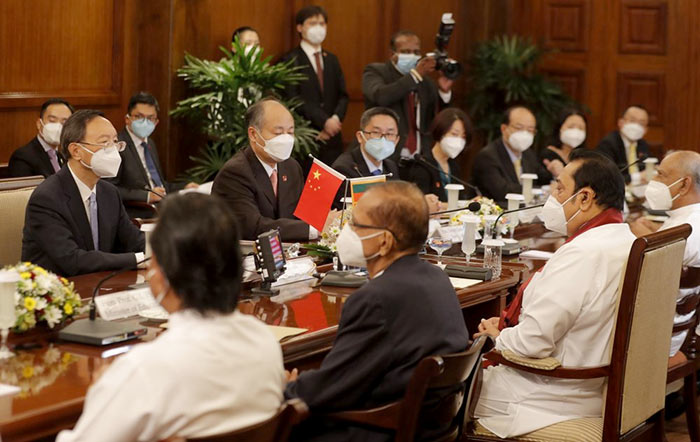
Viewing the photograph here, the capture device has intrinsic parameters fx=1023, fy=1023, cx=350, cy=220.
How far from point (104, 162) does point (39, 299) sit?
1309mm

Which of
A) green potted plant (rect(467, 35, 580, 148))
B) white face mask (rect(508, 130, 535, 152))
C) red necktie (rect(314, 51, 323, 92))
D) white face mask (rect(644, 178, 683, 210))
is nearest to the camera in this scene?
white face mask (rect(644, 178, 683, 210))

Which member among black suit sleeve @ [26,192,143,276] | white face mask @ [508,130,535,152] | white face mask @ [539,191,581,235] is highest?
white face mask @ [508,130,535,152]

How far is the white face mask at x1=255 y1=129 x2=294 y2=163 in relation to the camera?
461cm

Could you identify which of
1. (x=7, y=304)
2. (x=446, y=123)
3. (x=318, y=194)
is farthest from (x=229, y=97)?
(x=7, y=304)

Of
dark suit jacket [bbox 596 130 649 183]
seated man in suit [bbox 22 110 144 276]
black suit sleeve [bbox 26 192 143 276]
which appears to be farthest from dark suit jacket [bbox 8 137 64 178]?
dark suit jacket [bbox 596 130 649 183]

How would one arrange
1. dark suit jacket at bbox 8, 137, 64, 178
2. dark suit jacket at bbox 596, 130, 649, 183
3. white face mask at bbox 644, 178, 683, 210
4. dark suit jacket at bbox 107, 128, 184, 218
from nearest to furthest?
white face mask at bbox 644, 178, 683, 210 → dark suit jacket at bbox 8, 137, 64, 178 → dark suit jacket at bbox 107, 128, 184, 218 → dark suit jacket at bbox 596, 130, 649, 183

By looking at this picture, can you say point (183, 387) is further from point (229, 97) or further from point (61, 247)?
point (229, 97)

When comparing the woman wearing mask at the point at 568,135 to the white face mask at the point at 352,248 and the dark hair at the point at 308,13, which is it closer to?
the dark hair at the point at 308,13

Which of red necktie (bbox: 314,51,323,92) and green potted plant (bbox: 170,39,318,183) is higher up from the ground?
red necktie (bbox: 314,51,323,92)

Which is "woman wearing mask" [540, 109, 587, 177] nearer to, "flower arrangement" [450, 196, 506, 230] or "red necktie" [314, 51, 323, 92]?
"red necktie" [314, 51, 323, 92]

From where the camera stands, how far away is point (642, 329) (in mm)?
2939

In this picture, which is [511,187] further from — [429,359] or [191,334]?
[191,334]

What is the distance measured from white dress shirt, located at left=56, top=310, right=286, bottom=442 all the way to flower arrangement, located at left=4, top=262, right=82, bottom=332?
0.80 m

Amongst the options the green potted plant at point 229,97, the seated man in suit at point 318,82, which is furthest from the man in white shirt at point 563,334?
the seated man in suit at point 318,82
